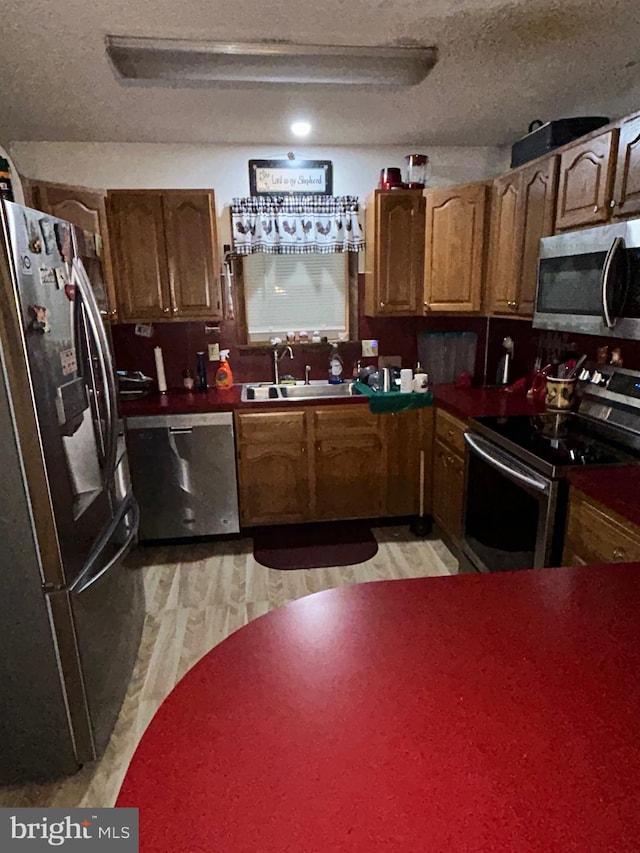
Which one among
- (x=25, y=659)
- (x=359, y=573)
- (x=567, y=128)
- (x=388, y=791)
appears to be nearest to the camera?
(x=388, y=791)

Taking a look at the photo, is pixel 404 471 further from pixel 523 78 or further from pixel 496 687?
pixel 496 687

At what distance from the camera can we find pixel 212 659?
0.85 meters

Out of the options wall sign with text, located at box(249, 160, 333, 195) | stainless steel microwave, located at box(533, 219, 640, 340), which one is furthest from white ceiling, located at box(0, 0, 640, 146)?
stainless steel microwave, located at box(533, 219, 640, 340)

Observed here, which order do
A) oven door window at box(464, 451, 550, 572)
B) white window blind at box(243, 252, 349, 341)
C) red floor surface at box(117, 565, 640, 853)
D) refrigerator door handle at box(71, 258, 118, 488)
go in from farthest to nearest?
white window blind at box(243, 252, 349, 341) → oven door window at box(464, 451, 550, 572) → refrigerator door handle at box(71, 258, 118, 488) → red floor surface at box(117, 565, 640, 853)

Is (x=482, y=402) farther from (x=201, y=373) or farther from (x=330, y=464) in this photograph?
(x=201, y=373)

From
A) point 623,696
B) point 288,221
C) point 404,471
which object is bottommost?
point 404,471

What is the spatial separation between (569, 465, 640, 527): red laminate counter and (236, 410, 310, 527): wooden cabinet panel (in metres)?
1.68

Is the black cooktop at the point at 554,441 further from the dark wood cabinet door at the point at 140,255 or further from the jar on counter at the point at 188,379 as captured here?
the dark wood cabinet door at the point at 140,255

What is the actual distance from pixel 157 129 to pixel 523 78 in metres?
1.93

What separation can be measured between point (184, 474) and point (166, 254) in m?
1.32

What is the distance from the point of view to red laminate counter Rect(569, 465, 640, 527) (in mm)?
1487

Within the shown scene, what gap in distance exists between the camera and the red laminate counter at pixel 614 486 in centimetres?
149

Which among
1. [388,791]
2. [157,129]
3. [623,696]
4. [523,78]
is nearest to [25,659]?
[388,791]

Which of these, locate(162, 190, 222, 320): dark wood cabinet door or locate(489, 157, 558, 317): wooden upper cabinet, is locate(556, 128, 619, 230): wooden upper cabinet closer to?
locate(489, 157, 558, 317): wooden upper cabinet
